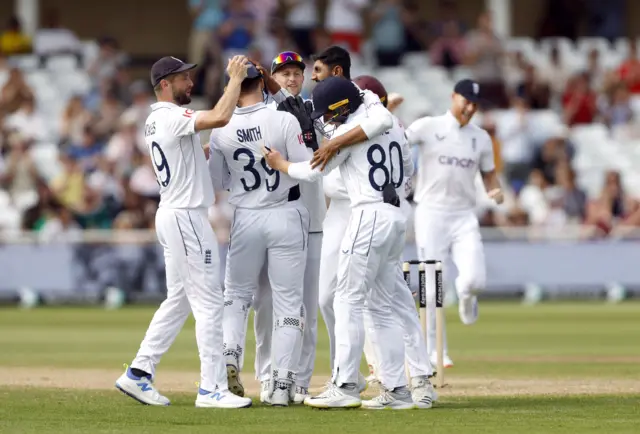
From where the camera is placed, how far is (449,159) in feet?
44.3

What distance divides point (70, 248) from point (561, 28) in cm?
1379

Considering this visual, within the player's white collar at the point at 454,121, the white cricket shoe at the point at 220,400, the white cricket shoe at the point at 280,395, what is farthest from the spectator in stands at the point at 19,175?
the white cricket shoe at the point at 220,400

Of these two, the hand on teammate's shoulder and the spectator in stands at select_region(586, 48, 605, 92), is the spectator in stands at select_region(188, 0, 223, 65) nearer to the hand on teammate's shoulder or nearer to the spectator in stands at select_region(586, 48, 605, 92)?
the spectator in stands at select_region(586, 48, 605, 92)

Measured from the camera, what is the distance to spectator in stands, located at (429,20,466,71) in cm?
2841

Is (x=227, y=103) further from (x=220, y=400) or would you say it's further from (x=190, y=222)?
(x=220, y=400)

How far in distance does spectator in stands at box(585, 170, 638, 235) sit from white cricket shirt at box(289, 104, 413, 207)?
13620 millimetres

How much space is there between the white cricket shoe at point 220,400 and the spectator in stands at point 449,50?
18965 mm

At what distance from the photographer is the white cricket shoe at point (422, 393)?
10.2m

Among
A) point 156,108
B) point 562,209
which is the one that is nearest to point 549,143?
point 562,209

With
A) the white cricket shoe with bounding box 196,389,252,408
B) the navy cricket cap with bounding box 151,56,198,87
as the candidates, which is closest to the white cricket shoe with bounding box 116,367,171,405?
the white cricket shoe with bounding box 196,389,252,408

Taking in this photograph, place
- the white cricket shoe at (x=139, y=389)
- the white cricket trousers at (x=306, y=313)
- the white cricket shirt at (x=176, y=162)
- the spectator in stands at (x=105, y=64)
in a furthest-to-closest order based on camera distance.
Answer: the spectator in stands at (x=105, y=64) < the white cricket trousers at (x=306, y=313) < the white cricket shoe at (x=139, y=389) < the white cricket shirt at (x=176, y=162)

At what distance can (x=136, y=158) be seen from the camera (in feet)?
79.5

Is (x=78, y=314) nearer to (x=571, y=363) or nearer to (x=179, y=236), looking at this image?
(x=571, y=363)

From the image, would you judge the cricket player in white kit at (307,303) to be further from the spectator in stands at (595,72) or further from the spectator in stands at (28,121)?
the spectator in stands at (595,72)
